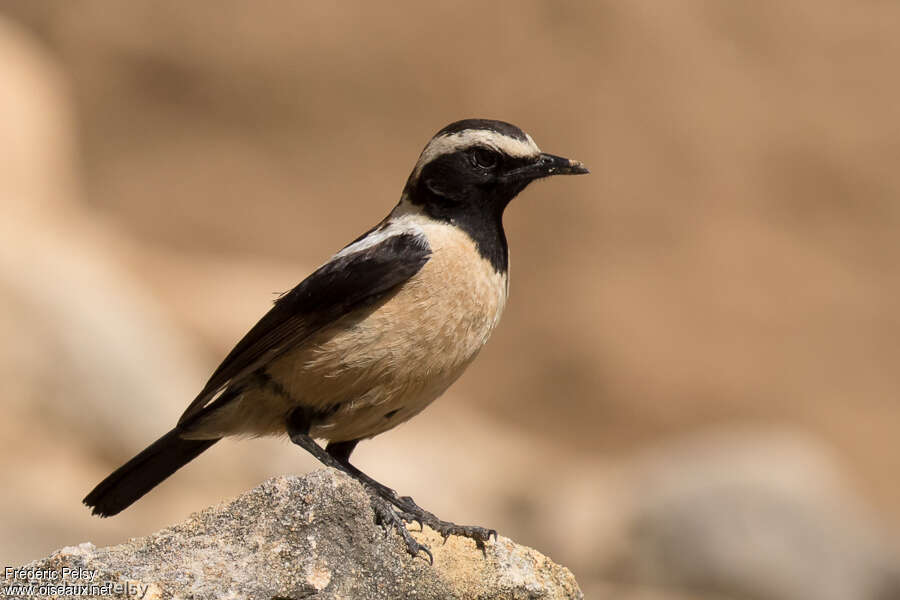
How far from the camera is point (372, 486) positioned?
5680 millimetres

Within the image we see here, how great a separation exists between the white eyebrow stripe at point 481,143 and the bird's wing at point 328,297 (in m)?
0.52

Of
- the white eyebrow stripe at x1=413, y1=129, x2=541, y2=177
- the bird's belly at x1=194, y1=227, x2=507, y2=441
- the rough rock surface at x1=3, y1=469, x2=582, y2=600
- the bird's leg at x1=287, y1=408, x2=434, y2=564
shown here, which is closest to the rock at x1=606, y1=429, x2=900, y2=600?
the bird's leg at x1=287, y1=408, x2=434, y2=564

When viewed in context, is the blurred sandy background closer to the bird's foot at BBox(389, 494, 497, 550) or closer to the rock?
the rock

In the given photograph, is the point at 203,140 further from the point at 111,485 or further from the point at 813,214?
the point at 111,485

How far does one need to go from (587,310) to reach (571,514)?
8175mm

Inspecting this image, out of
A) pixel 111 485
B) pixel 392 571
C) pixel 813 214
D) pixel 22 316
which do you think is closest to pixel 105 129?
pixel 22 316

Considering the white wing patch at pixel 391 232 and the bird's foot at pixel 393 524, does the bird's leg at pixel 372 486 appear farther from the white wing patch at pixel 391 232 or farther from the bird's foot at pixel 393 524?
the white wing patch at pixel 391 232

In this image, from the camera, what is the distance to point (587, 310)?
912 inches

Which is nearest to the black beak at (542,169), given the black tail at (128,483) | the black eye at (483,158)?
the black eye at (483,158)

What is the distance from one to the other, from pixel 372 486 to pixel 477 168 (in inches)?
68.7

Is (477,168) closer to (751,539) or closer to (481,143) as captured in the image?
(481,143)

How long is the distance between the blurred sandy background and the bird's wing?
46.9 feet

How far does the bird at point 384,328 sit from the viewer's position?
5938 millimetres

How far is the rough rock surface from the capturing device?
450cm
